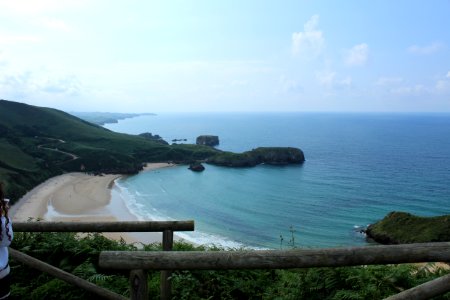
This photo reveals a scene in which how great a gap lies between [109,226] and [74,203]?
63138mm

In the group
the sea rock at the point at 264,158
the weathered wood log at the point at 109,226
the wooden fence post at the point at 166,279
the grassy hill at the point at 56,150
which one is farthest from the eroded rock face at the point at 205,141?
the wooden fence post at the point at 166,279

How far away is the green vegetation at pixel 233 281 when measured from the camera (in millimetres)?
6168

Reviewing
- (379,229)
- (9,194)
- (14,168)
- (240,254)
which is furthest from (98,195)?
(240,254)

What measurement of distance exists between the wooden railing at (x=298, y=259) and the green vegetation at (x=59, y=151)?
69.0 meters

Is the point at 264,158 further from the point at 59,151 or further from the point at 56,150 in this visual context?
the point at 56,150

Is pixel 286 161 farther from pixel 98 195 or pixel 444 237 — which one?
pixel 444 237

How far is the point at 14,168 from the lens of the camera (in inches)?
3095

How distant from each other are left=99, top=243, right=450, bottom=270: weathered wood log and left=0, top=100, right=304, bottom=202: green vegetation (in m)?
69.0

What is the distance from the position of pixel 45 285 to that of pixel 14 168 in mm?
82936

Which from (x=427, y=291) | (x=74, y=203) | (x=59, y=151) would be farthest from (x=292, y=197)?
(x=59, y=151)

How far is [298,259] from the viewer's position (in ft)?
10.9

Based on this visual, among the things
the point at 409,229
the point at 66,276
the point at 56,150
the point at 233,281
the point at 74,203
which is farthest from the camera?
the point at 56,150

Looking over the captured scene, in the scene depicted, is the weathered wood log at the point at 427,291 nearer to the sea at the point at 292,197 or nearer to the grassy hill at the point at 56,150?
the sea at the point at 292,197

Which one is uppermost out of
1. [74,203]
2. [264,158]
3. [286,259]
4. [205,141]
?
[286,259]
